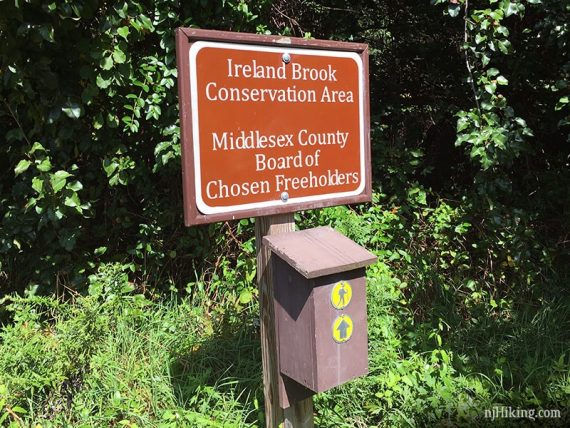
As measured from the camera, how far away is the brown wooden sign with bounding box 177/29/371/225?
68.7 inches

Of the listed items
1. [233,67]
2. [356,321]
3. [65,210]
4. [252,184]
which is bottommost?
[356,321]

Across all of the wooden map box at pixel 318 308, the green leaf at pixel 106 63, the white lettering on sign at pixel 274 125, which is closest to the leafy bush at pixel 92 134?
the green leaf at pixel 106 63

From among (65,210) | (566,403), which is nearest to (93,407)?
(65,210)

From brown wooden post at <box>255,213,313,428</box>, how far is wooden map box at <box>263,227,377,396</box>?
44mm

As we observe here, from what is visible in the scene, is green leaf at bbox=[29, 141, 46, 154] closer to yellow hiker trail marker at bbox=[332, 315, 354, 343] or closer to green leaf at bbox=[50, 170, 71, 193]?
green leaf at bbox=[50, 170, 71, 193]

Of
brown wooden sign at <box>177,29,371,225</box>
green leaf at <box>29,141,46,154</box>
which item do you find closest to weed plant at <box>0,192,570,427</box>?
green leaf at <box>29,141,46,154</box>

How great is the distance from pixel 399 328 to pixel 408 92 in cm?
264

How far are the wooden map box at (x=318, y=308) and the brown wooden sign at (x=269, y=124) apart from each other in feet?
0.57

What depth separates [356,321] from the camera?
2.06 meters

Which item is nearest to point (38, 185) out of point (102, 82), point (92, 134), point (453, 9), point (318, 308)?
point (92, 134)

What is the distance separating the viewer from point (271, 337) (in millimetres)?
2102

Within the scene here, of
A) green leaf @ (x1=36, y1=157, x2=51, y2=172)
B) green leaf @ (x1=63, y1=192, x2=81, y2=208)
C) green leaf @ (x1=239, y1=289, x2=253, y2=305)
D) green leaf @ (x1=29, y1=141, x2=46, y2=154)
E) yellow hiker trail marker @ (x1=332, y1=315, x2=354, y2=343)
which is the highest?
green leaf @ (x1=29, y1=141, x2=46, y2=154)

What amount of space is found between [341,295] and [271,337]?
0.33 metres

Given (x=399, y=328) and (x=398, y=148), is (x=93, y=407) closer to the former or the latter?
(x=399, y=328)
